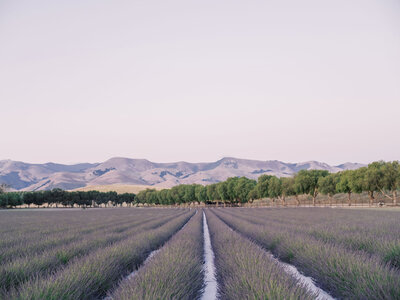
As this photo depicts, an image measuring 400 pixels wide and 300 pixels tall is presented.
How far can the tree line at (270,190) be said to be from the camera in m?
52.8

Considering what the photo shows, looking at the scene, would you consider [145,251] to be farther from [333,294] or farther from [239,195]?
[239,195]

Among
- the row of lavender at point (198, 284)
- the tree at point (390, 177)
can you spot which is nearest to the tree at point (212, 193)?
the tree at point (390, 177)

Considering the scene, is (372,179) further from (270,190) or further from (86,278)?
(86,278)

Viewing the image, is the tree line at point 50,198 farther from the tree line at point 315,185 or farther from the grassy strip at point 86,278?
the grassy strip at point 86,278

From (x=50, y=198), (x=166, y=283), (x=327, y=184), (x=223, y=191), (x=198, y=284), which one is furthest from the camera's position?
(x=50, y=198)

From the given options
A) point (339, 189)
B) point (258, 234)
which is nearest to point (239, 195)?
point (339, 189)

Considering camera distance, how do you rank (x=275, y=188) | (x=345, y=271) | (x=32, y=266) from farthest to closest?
(x=275, y=188) → (x=32, y=266) → (x=345, y=271)

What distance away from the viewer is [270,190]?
75438 millimetres

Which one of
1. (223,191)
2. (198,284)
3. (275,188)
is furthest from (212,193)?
(198,284)

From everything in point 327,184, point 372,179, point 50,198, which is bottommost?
point 50,198

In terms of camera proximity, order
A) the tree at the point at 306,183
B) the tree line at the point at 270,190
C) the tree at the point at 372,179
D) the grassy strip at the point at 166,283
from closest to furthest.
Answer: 1. the grassy strip at the point at 166,283
2. the tree at the point at 372,179
3. the tree line at the point at 270,190
4. the tree at the point at 306,183

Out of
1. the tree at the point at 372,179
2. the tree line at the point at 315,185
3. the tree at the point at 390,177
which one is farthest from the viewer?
the tree line at the point at 315,185

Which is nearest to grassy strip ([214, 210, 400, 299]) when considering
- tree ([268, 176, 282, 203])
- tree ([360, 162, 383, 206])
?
tree ([360, 162, 383, 206])

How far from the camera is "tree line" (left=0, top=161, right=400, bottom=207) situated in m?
52.8
